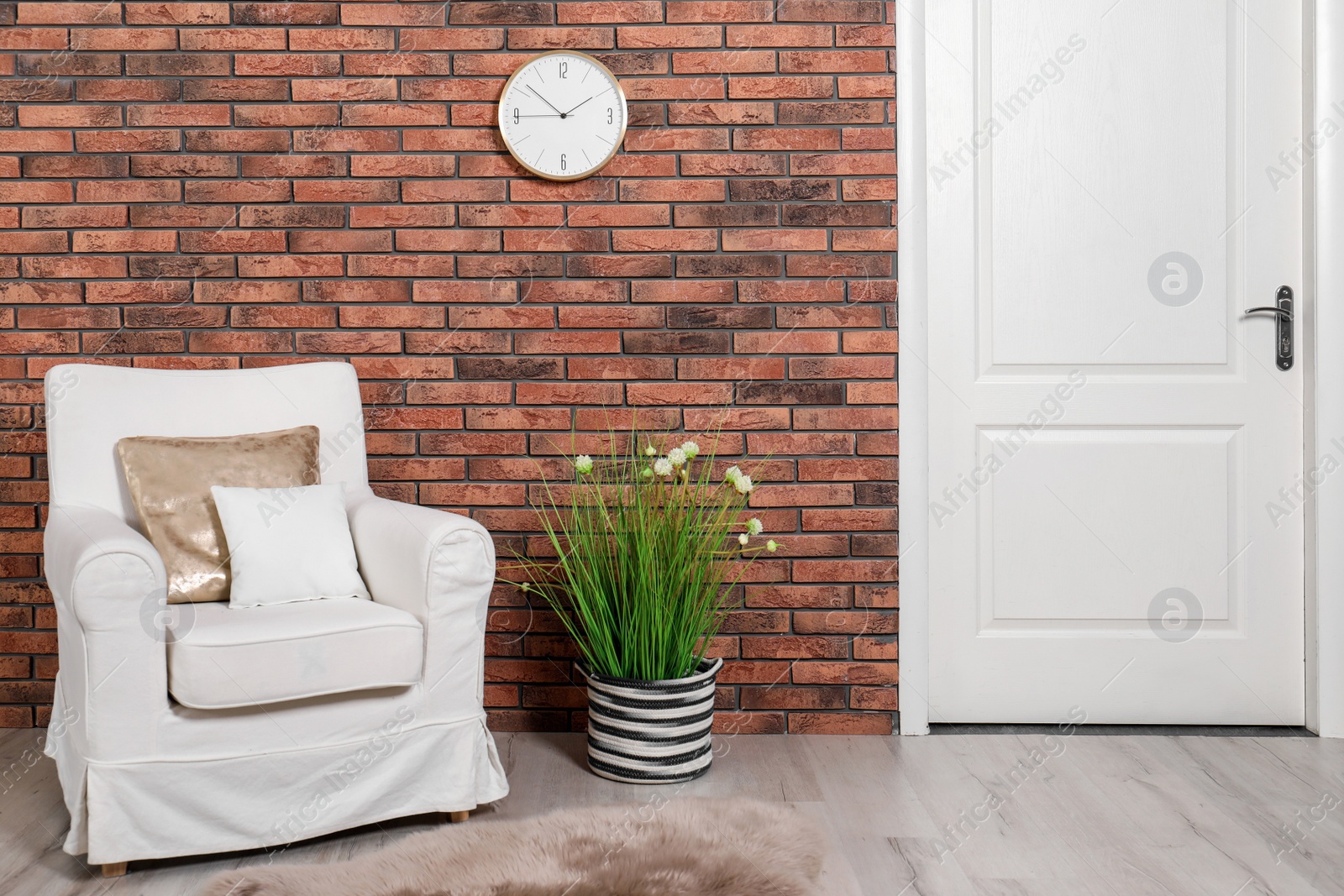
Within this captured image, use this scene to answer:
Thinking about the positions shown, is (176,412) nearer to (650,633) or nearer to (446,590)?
(446,590)

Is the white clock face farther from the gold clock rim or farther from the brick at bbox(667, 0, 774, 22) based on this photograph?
the brick at bbox(667, 0, 774, 22)

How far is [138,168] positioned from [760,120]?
160cm

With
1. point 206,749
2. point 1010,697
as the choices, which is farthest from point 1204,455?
point 206,749

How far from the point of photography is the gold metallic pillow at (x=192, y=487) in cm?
190

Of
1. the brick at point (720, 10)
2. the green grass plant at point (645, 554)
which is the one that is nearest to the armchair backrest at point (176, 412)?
the green grass plant at point (645, 554)

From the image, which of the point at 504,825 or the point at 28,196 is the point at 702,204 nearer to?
the point at 504,825

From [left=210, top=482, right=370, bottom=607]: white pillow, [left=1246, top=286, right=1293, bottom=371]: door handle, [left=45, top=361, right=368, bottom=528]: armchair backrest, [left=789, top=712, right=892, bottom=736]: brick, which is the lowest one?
[left=789, top=712, right=892, bottom=736]: brick

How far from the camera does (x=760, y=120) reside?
2383 millimetres

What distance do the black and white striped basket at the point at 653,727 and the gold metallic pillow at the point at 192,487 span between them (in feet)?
2.75

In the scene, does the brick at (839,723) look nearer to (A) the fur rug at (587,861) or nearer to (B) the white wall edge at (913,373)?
(B) the white wall edge at (913,373)

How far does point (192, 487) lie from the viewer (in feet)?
6.38

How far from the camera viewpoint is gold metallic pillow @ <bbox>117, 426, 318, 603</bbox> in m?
1.90

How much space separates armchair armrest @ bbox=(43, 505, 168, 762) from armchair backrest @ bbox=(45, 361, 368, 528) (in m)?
0.42

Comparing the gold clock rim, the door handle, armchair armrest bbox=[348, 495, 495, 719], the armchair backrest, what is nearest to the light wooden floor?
armchair armrest bbox=[348, 495, 495, 719]
